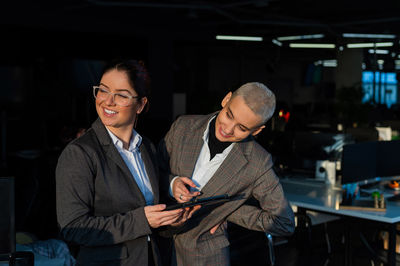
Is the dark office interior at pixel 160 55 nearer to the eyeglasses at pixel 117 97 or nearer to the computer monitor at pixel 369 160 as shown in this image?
the computer monitor at pixel 369 160

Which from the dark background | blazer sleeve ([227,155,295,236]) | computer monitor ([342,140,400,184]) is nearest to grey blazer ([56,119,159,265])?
blazer sleeve ([227,155,295,236])

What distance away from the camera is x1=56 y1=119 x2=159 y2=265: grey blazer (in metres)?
1.64

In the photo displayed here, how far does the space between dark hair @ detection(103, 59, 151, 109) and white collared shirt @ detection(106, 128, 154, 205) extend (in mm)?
204

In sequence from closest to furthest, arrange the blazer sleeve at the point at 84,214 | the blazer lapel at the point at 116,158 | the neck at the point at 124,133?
1. the blazer sleeve at the point at 84,214
2. the blazer lapel at the point at 116,158
3. the neck at the point at 124,133

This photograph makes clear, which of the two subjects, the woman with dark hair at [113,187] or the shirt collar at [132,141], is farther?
the shirt collar at [132,141]

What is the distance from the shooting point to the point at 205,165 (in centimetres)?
213

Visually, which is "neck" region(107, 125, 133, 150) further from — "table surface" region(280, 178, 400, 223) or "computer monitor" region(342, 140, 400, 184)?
"computer monitor" region(342, 140, 400, 184)

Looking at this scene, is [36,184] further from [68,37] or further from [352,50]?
[352,50]

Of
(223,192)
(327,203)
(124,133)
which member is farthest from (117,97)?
(327,203)

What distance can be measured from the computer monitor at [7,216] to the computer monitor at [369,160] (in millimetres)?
2930

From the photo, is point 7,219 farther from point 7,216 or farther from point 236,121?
point 236,121

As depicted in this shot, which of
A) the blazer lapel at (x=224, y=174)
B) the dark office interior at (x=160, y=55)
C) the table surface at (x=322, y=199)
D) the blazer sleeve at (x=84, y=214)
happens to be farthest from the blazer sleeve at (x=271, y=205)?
the dark office interior at (x=160, y=55)

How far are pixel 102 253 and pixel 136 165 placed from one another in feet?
1.19

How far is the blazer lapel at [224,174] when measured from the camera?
207cm
